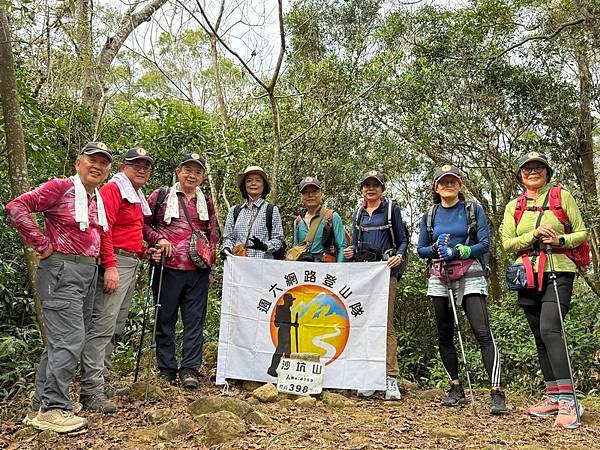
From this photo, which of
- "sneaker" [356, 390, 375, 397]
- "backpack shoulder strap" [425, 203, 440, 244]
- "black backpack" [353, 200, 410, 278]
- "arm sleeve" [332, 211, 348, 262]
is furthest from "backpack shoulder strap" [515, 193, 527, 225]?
Result: "sneaker" [356, 390, 375, 397]

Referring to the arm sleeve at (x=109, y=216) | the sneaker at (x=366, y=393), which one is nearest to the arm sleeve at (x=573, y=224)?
the sneaker at (x=366, y=393)

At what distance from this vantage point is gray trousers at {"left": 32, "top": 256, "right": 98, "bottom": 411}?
387cm

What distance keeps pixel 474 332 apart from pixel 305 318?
1547mm

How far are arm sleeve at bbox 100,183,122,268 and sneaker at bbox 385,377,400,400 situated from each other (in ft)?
8.52

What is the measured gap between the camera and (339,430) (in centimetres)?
399

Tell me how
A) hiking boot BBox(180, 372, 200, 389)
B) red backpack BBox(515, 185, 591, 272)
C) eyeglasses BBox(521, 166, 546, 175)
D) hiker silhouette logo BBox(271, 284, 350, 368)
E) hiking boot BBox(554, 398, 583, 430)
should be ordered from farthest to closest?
hiker silhouette logo BBox(271, 284, 350, 368)
hiking boot BBox(180, 372, 200, 389)
eyeglasses BBox(521, 166, 546, 175)
red backpack BBox(515, 185, 591, 272)
hiking boot BBox(554, 398, 583, 430)

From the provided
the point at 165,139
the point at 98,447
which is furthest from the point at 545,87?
the point at 98,447

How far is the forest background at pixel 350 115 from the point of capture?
657 centimetres

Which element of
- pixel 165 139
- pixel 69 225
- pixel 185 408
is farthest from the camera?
pixel 165 139

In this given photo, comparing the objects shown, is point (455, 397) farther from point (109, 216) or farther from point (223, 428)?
point (109, 216)

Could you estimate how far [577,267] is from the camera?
4.52 meters

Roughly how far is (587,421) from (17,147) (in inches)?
196

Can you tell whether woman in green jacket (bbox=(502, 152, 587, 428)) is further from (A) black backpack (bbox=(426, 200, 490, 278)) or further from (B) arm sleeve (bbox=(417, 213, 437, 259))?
(B) arm sleeve (bbox=(417, 213, 437, 259))

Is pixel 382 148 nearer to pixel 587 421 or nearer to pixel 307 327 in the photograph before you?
pixel 307 327
